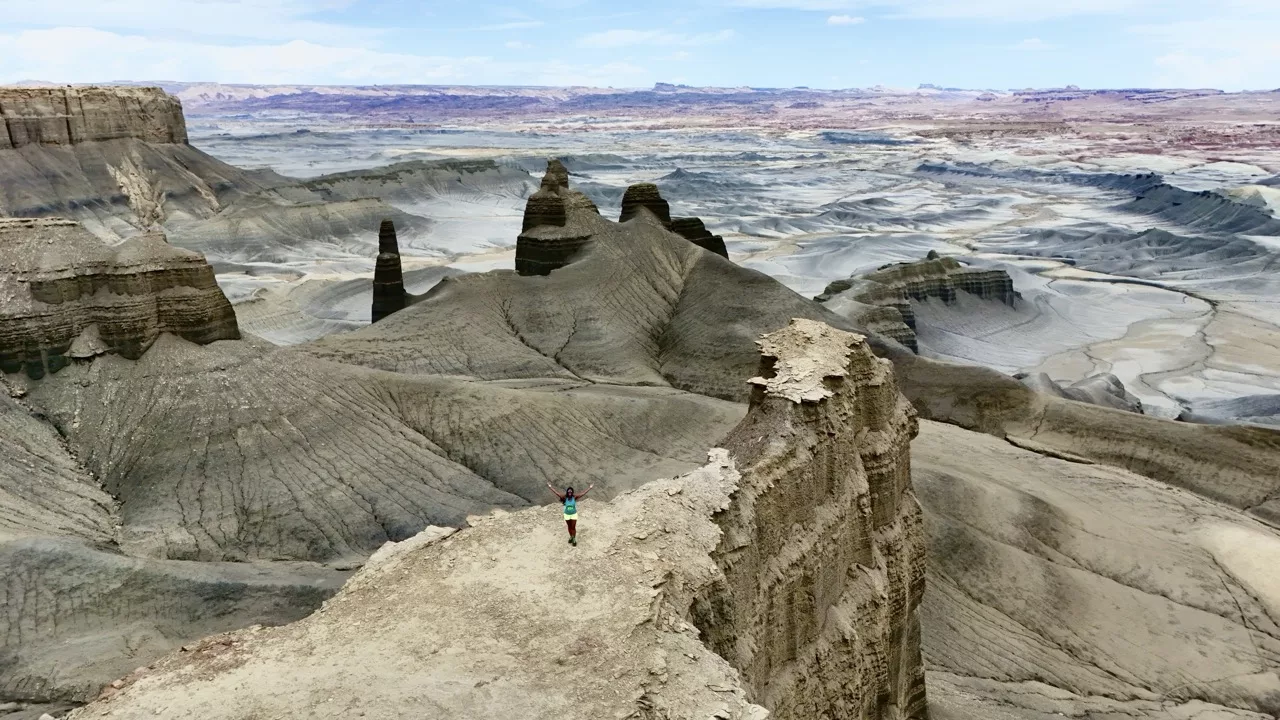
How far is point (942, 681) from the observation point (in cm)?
1477

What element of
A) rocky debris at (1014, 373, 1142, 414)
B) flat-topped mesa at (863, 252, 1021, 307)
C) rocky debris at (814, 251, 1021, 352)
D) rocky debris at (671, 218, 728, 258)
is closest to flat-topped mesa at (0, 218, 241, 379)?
rocky debris at (671, 218, 728, 258)

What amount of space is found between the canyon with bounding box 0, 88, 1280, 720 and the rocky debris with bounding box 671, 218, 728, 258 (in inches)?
7.0

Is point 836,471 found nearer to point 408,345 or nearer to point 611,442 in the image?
point 611,442

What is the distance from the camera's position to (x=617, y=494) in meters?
18.3

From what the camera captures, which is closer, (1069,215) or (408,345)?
(408,345)

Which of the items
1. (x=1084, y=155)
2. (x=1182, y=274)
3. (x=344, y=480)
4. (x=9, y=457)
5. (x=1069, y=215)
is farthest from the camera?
(x=1084, y=155)

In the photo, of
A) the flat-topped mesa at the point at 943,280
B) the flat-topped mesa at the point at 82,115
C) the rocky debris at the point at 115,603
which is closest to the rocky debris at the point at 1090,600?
the rocky debris at the point at 115,603

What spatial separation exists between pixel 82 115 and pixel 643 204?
43.8 metres

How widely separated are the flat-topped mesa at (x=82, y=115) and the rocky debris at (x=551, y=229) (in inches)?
1609

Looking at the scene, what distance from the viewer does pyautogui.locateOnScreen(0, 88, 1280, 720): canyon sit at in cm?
716

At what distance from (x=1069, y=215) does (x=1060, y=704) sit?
7109 centimetres

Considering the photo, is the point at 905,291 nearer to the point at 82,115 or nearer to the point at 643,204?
the point at 643,204

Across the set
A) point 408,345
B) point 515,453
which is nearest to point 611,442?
point 515,453

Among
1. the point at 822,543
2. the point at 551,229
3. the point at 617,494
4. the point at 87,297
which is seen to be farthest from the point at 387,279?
the point at 822,543
